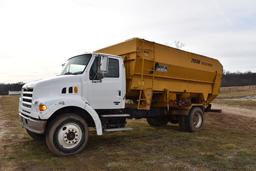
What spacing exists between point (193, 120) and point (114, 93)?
4.18 meters

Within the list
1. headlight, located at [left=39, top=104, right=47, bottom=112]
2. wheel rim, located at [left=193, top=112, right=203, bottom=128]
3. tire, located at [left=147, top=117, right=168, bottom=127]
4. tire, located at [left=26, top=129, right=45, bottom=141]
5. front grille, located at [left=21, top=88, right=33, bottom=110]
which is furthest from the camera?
tire, located at [left=147, top=117, right=168, bottom=127]

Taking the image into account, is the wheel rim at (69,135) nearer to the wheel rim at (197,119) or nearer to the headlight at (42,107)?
the headlight at (42,107)

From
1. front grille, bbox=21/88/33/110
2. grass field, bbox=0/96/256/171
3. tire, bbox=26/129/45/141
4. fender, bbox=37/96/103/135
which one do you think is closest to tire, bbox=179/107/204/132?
grass field, bbox=0/96/256/171

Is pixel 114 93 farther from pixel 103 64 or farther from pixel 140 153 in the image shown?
pixel 140 153

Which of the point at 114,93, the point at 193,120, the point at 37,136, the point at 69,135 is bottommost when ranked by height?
the point at 37,136

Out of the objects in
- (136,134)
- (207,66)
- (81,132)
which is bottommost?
(136,134)

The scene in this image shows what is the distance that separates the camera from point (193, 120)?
923 cm

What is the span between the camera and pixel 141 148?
6.35m

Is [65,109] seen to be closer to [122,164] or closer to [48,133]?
[48,133]

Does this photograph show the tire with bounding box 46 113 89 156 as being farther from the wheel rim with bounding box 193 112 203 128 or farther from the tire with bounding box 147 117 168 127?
the wheel rim with bounding box 193 112 203 128

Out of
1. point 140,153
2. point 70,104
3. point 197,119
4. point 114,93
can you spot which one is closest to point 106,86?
point 114,93

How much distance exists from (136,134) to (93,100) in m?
2.73

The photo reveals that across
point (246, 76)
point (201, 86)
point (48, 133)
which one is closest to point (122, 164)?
point (48, 133)

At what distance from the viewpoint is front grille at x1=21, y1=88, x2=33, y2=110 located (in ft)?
18.5
